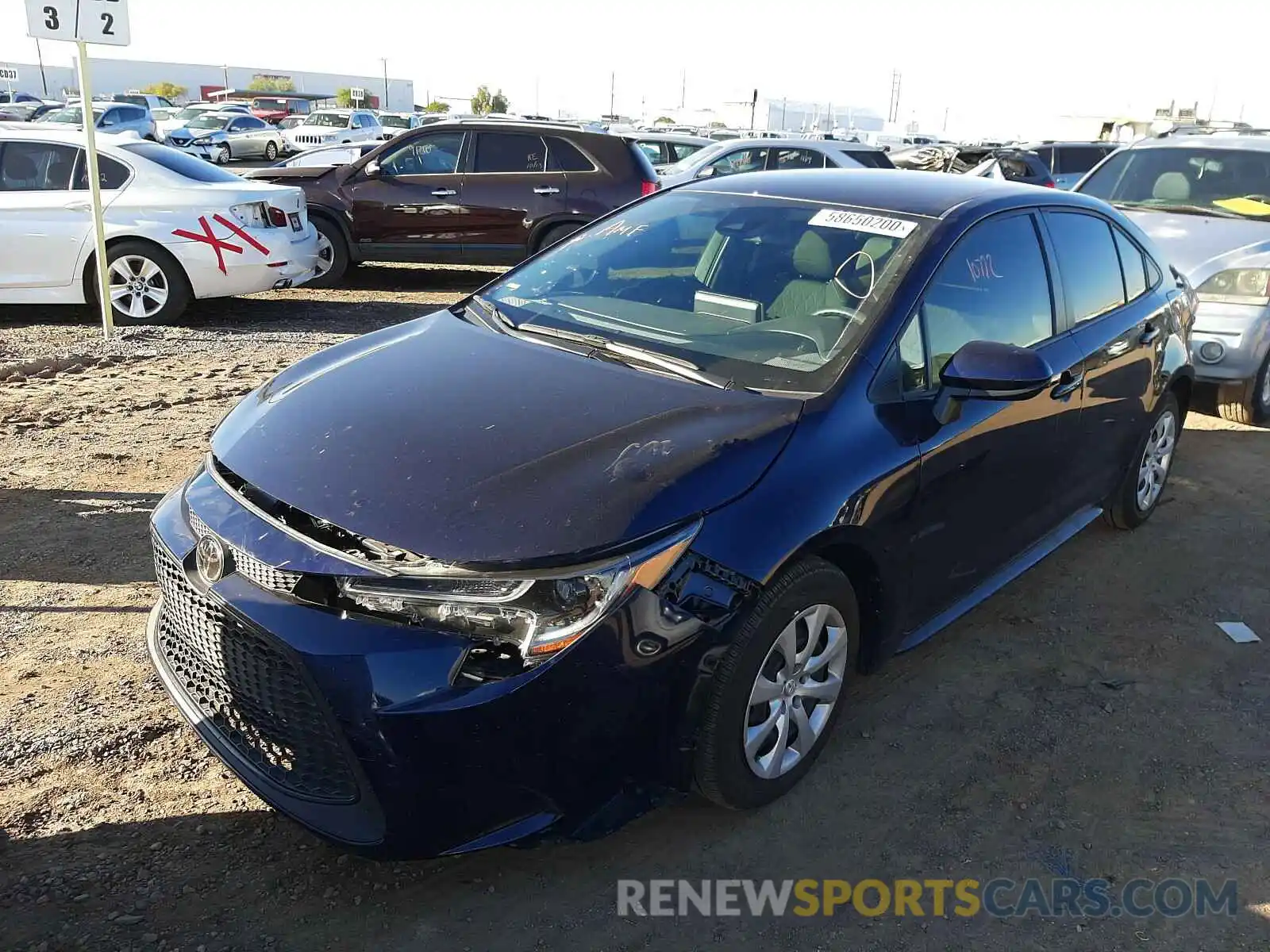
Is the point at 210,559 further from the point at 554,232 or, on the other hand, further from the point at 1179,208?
the point at 554,232

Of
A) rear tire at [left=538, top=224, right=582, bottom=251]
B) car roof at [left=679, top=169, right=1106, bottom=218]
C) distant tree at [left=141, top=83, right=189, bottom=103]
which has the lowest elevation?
rear tire at [left=538, top=224, right=582, bottom=251]

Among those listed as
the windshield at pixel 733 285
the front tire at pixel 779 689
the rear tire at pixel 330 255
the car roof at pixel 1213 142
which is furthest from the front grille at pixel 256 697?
the rear tire at pixel 330 255

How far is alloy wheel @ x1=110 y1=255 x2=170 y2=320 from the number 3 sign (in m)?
1.66

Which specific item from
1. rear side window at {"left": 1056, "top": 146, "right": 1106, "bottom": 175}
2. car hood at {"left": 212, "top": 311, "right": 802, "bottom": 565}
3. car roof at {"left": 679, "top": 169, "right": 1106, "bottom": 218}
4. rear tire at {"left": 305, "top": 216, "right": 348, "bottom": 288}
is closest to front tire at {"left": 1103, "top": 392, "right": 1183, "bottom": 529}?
car roof at {"left": 679, "top": 169, "right": 1106, "bottom": 218}

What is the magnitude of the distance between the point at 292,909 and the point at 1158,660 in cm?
315

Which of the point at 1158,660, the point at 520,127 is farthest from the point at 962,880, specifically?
the point at 520,127

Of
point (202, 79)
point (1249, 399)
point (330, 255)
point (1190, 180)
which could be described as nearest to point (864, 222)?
point (1249, 399)

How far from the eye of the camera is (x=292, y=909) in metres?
2.50

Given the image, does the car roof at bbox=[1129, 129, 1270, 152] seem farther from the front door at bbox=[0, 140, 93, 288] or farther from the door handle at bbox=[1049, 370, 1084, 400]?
the front door at bbox=[0, 140, 93, 288]

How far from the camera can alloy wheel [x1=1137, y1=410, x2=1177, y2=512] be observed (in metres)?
4.90

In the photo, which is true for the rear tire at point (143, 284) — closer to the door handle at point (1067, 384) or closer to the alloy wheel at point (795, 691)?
the door handle at point (1067, 384)

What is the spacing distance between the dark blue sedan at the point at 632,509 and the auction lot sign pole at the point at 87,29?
5.29 meters

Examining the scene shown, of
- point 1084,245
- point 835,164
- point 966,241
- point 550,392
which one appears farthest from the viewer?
point 835,164

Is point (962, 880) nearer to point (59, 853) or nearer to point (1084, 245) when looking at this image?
point (59, 853)
